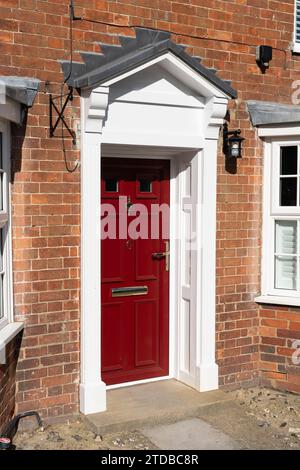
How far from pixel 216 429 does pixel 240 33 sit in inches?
161

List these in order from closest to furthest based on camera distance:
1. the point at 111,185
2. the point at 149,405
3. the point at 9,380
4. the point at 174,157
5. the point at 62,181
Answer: the point at 9,380
the point at 62,181
the point at 149,405
the point at 111,185
the point at 174,157

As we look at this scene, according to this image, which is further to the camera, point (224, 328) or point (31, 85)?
point (224, 328)

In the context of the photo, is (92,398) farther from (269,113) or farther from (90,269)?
(269,113)

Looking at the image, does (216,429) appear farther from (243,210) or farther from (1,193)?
(1,193)

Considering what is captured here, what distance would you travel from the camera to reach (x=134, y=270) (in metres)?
6.12

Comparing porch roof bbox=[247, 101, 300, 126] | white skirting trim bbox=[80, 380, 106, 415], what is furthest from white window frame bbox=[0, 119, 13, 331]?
porch roof bbox=[247, 101, 300, 126]

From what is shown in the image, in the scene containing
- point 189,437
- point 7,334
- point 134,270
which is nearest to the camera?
point 7,334

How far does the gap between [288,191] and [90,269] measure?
8.02 feet

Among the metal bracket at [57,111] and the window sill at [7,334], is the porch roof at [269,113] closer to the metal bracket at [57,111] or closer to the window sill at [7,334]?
the metal bracket at [57,111]

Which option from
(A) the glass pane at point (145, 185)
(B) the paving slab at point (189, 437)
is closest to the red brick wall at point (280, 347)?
(B) the paving slab at point (189, 437)

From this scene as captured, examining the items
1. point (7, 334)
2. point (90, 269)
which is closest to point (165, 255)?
point (90, 269)

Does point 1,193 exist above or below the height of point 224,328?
above

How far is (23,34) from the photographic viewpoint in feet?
16.7

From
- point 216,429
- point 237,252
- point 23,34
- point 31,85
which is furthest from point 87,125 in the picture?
point 216,429
